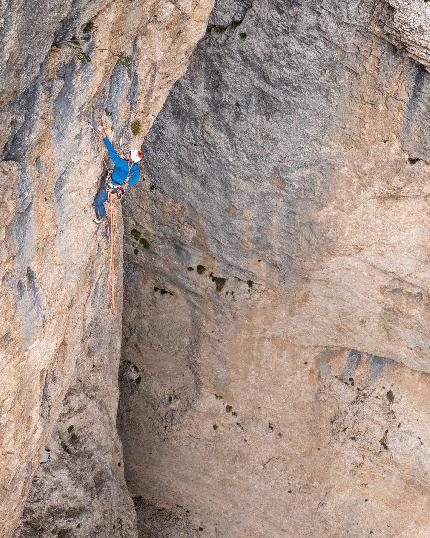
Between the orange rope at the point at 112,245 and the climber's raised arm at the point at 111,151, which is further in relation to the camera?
the orange rope at the point at 112,245

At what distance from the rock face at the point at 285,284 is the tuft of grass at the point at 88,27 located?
3.69 m

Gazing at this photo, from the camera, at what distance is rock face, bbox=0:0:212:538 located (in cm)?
732

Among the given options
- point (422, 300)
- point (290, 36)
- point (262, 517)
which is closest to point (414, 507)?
point (262, 517)

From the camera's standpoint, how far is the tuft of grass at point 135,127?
33.0 feet

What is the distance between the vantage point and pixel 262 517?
16578mm

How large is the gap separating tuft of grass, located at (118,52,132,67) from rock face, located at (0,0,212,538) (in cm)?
2

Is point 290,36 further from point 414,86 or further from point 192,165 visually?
point 192,165

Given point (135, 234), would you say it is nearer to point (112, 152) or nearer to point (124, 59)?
point (112, 152)

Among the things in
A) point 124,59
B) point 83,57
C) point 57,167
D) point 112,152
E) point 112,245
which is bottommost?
point 112,245

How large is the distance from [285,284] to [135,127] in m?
4.89

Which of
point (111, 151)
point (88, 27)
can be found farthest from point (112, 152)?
point (88, 27)

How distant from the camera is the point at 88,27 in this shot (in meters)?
7.76

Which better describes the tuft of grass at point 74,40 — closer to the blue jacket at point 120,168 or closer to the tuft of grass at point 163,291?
the blue jacket at point 120,168

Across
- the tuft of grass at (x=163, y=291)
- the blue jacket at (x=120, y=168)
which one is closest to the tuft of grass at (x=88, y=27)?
the blue jacket at (x=120, y=168)
